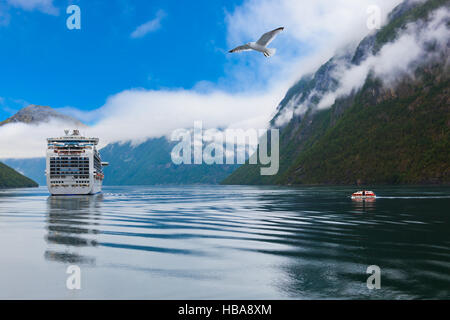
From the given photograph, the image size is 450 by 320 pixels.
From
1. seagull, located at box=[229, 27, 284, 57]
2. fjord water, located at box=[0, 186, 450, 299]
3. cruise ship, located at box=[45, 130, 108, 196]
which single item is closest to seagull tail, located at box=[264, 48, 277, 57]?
seagull, located at box=[229, 27, 284, 57]

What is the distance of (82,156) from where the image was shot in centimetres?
18138

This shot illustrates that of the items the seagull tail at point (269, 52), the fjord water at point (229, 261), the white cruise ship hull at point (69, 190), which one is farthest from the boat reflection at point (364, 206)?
the white cruise ship hull at point (69, 190)

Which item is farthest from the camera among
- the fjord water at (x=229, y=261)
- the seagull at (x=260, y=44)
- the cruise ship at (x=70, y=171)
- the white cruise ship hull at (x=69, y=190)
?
the cruise ship at (x=70, y=171)

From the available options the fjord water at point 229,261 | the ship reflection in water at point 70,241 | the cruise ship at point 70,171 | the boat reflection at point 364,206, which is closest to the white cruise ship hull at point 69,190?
the cruise ship at point 70,171

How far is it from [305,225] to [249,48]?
26.5 m

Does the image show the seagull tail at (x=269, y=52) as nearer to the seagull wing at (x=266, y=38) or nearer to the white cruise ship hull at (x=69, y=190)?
the seagull wing at (x=266, y=38)

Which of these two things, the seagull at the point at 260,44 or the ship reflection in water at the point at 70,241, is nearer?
the ship reflection in water at the point at 70,241

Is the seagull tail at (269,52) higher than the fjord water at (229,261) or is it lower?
higher

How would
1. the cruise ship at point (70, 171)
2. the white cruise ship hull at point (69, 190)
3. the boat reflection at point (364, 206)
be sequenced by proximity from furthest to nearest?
the cruise ship at point (70, 171)
the white cruise ship hull at point (69, 190)
the boat reflection at point (364, 206)

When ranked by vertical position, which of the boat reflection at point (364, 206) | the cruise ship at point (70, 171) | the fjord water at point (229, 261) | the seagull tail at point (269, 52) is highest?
the seagull tail at point (269, 52)

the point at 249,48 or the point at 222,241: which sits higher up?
the point at 249,48
